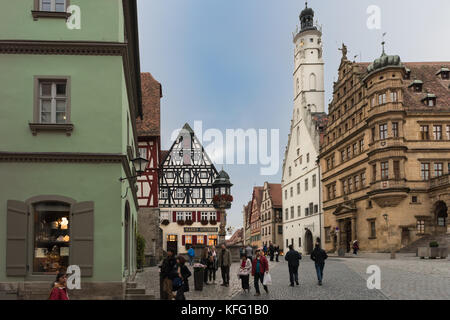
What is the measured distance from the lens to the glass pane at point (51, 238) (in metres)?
12.5

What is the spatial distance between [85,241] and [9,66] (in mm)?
5114

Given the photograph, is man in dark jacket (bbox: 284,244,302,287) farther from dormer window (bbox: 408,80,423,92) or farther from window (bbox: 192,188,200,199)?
window (bbox: 192,188,200,199)

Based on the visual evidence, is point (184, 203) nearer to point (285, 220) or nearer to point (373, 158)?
point (285, 220)

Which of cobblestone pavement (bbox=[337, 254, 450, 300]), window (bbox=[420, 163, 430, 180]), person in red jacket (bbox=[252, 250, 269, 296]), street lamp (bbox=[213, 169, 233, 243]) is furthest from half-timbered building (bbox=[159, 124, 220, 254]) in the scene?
person in red jacket (bbox=[252, 250, 269, 296])

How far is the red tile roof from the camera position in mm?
31975

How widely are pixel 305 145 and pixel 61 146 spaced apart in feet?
158

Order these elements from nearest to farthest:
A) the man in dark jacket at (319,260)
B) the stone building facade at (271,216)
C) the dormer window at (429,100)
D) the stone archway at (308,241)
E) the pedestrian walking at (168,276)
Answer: the pedestrian walking at (168,276) < the man in dark jacket at (319,260) < the dormer window at (429,100) < the stone archway at (308,241) < the stone building facade at (271,216)

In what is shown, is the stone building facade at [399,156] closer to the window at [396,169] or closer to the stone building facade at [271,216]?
the window at [396,169]

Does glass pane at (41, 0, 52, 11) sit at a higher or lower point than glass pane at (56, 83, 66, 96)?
higher

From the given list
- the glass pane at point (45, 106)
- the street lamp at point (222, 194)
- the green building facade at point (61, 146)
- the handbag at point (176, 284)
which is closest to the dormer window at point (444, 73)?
the street lamp at point (222, 194)

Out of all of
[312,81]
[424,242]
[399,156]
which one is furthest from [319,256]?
[312,81]

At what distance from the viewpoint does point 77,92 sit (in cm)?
1295

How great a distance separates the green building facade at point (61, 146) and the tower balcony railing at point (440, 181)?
98.9 ft

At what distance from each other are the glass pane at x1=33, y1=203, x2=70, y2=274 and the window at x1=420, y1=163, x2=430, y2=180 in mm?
33018
